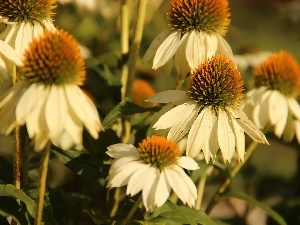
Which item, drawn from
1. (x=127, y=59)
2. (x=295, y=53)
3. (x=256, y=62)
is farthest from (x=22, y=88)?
(x=295, y=53)

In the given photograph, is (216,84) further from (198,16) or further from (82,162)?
(82,162)

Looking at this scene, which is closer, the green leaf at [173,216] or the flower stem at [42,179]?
the flower stem at [42,179]

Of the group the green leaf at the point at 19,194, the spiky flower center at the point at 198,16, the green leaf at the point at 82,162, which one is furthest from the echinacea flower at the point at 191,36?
the green leaf at the point at 19,194

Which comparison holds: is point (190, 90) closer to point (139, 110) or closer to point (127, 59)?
point (139, 110)

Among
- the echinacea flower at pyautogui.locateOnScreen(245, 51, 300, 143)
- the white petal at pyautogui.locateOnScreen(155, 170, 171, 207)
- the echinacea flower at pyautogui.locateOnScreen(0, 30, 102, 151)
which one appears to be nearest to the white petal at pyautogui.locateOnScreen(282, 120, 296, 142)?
the echinacea flower at pyautogui.locateOnScreen(245, 51, 300, 143)

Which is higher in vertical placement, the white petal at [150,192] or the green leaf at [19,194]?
the white petal at [150,192]

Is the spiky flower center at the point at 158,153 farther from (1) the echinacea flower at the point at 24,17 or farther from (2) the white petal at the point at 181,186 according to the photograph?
(1) the echinacea flower at the point at 24,17

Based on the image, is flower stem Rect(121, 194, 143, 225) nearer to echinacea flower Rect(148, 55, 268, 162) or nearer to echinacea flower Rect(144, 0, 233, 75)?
echinacea flower Rect(148, 55, 268, 162)
